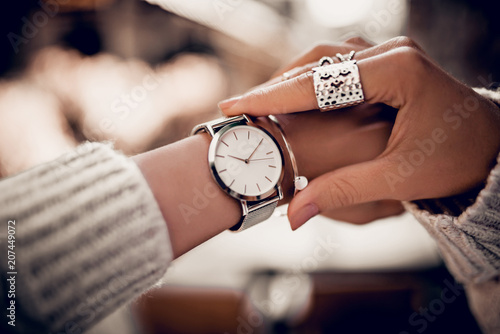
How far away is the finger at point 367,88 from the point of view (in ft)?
2.72

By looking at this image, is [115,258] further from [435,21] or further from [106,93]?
[106,93]

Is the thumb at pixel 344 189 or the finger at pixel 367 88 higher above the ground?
the finger at pixel 367 88

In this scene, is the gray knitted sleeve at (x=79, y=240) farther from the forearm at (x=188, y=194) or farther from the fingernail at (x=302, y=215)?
the fingernail at (x=302, y=215)

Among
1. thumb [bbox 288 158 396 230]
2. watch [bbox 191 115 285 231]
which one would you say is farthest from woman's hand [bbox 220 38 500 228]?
watch [bbox 191 115 285 231]

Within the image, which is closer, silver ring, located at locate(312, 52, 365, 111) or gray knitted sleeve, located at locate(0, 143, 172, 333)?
gray knitted sleeve, located at locate(0, 143, 172, 333)

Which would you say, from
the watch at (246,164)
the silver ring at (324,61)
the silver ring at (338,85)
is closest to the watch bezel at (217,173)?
A: the watch at (246,164)

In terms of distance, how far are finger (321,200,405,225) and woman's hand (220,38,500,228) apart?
33 cm

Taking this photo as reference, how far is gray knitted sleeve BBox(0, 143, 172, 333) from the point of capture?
1.77 feet

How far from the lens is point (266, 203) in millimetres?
888

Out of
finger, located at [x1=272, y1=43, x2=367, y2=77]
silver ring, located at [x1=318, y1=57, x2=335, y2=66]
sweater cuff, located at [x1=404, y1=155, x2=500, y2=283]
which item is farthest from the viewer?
finger, located at [x1=272, y1=43, x2=367, y2=77]

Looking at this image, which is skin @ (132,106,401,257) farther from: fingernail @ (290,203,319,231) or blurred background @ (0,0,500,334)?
blurred background @ (0,0,500,334)

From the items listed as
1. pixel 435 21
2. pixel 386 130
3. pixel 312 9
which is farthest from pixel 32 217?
pixel 312 9

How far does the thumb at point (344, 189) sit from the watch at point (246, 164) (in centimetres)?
8

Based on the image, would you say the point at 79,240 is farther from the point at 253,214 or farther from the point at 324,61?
the point at 324,61
